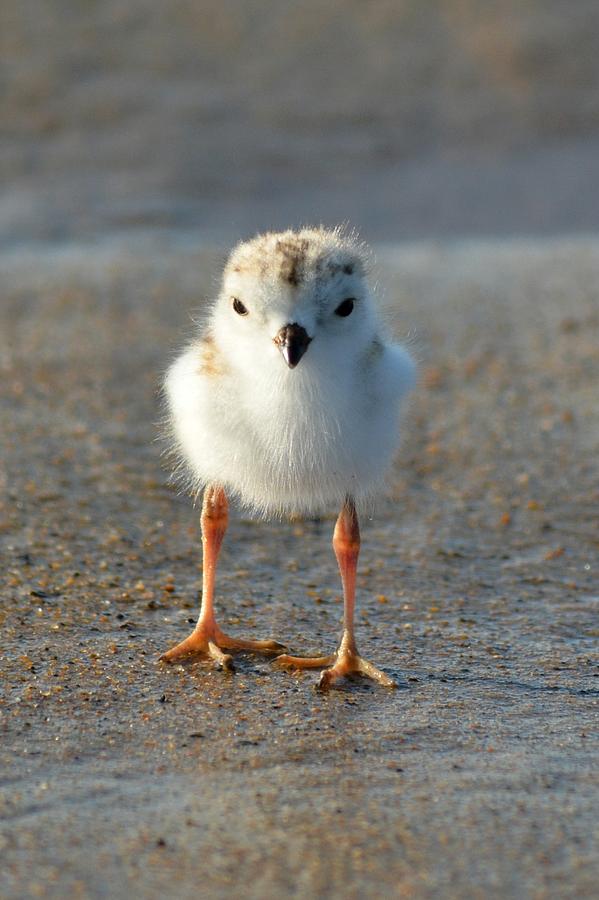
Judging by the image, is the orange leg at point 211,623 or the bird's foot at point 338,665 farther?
the orange leg at point 211,623

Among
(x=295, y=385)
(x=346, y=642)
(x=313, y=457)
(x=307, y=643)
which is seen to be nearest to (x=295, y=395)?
(x=295, y=385)

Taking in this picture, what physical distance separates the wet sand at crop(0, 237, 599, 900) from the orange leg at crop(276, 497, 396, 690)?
0.06m

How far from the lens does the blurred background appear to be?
9.43m

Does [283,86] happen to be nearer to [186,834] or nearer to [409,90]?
[409,90]

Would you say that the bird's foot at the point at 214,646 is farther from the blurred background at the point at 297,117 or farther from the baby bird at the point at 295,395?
the blurred background at the point at 297,117

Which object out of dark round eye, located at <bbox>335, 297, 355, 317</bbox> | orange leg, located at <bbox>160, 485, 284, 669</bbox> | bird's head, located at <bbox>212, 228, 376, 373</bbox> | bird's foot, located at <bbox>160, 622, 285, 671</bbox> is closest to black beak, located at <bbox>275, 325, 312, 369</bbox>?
bird's head, located at <bbox>212, 228, 376, 373</bbox>

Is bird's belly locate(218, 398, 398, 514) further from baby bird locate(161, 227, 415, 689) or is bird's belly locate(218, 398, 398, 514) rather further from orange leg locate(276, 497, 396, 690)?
orange leg locate(276, 497, 396, 690)

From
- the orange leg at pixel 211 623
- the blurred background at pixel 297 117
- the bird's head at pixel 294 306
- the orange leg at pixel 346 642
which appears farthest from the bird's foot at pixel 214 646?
the blurred background at pixel 297 117

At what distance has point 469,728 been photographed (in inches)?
130

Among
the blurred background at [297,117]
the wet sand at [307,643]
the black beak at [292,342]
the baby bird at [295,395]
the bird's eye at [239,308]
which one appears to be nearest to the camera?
the wet sand at [307,643]

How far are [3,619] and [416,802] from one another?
60.8 inches

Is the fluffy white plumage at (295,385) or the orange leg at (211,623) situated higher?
the fluffy white plumage at (295,385)

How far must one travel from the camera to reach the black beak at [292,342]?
10.9ft

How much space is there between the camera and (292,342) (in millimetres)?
3342
